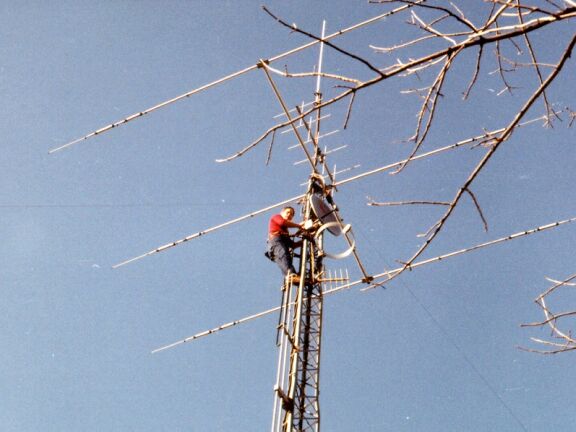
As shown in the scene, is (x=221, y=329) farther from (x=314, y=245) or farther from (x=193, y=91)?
(x=193, y=91)

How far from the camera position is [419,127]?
2.59 meters

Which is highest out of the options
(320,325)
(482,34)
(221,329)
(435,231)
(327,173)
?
(327,173)

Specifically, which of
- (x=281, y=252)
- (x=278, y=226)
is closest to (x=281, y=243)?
(x=281, y=252)

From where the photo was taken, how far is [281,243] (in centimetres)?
773

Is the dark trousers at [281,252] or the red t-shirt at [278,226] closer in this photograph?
the dark trousers at [281,252]

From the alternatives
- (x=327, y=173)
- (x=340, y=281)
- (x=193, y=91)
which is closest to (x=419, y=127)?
(x=193, y=91)

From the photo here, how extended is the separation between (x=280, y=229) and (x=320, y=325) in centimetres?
145

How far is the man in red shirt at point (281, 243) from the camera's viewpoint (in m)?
7.58

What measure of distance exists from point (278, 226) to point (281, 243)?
0.84 feet

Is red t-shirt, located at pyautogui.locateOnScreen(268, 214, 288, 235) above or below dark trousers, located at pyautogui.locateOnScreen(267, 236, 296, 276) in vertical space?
above

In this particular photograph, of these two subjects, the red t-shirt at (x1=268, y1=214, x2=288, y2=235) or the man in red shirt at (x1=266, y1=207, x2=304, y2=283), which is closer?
the man in red shirt at (x1=266, y1=207, x2=304, y2=283)

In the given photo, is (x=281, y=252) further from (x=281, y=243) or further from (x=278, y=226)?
(x=278, y=226)

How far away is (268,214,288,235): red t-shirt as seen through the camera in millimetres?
7824

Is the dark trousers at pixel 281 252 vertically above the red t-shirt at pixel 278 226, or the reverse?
the red t-shirt at pixel 278 226
